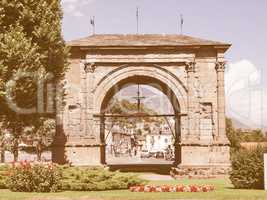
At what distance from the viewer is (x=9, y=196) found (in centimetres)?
1588

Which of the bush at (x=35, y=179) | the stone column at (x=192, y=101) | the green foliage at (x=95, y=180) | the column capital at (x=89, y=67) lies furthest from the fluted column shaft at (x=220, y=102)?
the bush at (x=35, y=179)

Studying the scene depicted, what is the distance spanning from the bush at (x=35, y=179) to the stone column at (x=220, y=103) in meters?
14.2

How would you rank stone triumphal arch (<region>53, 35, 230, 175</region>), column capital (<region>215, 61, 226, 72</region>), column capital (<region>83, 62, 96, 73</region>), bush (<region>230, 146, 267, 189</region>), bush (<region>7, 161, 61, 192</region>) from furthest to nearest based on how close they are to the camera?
column capital (<region>215, 61, 226, 72</region>) < column capital (<region>83, 62, 96, 73</region>) < stone triumphal arch (<region>53, 35, 230, 175</region>) < bush (<region>230, 146, 267, 189</region>) < bush (<region>7, 161, 61, 192</region>)

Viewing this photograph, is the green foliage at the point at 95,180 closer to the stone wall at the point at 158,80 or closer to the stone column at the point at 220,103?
the stone wall at the point at 158,80

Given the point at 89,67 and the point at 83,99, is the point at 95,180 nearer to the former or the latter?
the point at 83,99

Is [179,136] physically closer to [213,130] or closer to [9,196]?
[213,130]

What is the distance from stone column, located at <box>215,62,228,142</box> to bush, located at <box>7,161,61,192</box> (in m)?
14.2

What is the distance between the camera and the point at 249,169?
18953mm

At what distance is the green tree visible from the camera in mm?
21875

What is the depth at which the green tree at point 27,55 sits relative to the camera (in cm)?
2188

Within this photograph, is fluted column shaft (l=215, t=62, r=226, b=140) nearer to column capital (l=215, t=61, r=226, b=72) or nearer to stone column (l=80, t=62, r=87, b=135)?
column capital (l=215, t=61, r=226, b=72)

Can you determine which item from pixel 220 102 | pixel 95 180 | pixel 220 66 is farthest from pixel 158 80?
pixel 95 180

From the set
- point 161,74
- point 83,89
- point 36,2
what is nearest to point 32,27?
point 36,2

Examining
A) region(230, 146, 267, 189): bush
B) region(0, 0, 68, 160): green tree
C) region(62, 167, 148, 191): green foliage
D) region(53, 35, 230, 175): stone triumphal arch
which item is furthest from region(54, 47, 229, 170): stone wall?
region(62, 167, 148, 191): green foliage
